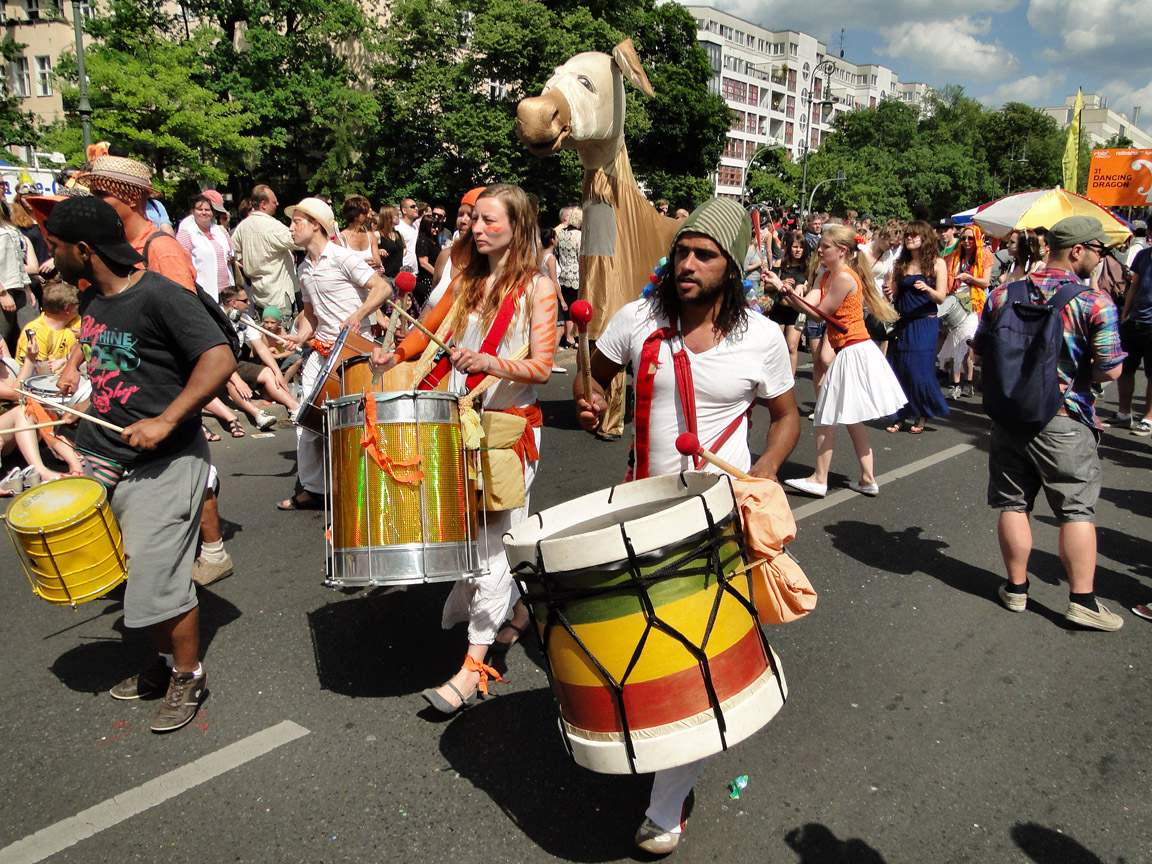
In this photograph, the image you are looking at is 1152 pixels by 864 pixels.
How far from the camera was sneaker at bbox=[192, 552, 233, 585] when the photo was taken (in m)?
4.41

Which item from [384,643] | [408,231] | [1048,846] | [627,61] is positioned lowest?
[1048,846]

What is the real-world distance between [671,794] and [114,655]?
2613 millimetres

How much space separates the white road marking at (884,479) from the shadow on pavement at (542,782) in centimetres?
285

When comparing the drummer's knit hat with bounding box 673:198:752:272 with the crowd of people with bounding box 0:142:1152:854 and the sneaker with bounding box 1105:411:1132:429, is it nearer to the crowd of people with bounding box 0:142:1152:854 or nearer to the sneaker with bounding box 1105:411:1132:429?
the crowd of people with bounding box 0:142:1152:854

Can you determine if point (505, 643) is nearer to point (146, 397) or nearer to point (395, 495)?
point (395, 495)

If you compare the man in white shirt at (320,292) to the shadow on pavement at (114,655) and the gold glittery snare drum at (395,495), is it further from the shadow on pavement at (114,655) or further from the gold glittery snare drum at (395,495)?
the gold glittery snare drum at (395,495)

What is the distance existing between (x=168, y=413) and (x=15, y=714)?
138 centimetres

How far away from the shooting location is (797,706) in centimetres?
337

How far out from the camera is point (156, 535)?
10.1 feet

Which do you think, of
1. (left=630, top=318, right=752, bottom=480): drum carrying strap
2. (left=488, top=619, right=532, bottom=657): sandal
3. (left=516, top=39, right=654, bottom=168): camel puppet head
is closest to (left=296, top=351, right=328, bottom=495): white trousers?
(left=516, top=39, right=654, bottom=168): camel puppet head

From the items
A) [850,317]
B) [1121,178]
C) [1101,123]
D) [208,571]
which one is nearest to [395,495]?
[208,571]

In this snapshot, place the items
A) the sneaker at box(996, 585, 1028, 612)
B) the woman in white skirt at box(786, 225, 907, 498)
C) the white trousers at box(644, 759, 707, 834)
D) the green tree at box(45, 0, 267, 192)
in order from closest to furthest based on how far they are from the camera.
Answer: the white trousers at box(644, 759, 707, 834), the sneaker at box(996, 585, 1028, 612), the woman in white skirt at box(786, 225, 907, 498), the green tree at box(45, 0, 267, 192)

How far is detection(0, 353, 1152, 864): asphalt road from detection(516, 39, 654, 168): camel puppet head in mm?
2924

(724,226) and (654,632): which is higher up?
(724,226)
